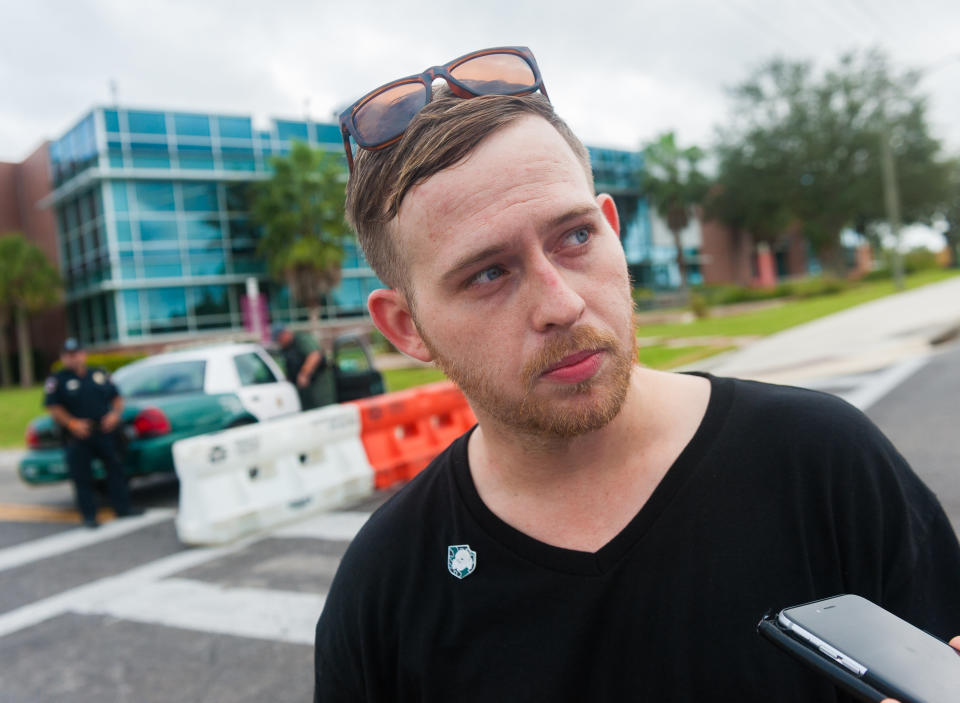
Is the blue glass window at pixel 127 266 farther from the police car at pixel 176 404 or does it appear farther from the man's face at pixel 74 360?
the man's face at pixel 74 360

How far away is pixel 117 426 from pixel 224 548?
2266mm

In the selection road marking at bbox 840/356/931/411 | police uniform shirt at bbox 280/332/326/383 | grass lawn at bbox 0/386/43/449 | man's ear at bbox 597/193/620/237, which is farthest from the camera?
grass lawn at bbox 0/386/43/449

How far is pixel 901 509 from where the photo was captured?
4.36 ft

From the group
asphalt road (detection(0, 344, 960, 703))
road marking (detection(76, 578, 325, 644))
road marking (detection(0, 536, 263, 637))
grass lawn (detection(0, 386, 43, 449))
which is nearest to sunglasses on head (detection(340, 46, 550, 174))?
asphalt road (detection(0, 344, 960, 703))

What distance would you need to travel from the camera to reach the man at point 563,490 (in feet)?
4.26

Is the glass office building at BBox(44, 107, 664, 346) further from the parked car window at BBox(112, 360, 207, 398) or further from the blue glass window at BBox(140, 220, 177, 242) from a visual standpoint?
the parked car window at BBox(112, 360, 207, 398)

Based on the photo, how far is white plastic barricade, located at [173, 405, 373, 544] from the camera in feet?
21.2

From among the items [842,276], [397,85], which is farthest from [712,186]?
[397,85]

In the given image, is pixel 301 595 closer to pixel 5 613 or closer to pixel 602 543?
pixel 5 613

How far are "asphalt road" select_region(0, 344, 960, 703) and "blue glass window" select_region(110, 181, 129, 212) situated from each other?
2927 cm

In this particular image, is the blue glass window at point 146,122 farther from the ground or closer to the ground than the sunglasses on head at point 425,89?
farther from the ground

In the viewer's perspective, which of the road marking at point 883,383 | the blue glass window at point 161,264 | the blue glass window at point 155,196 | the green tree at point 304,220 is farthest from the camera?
the blue glass window at point 161,264

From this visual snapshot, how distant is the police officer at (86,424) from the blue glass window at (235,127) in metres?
31.5

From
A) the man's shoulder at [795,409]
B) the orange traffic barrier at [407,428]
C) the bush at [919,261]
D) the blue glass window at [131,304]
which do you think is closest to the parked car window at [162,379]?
the orange traffic barrier at [407,428]
